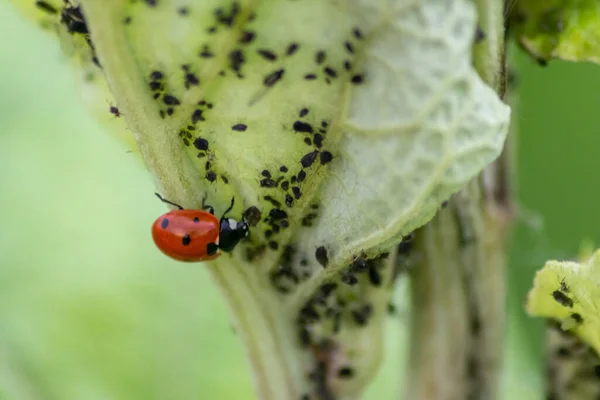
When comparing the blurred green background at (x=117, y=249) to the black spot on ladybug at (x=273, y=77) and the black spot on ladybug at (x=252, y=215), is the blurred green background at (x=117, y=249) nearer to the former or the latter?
the black spot on ladybug at (x=252, y=215)

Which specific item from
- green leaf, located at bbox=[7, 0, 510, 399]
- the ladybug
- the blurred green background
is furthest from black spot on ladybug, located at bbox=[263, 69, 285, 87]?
the blurred green background

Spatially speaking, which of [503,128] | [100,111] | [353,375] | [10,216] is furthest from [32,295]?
[503,128]

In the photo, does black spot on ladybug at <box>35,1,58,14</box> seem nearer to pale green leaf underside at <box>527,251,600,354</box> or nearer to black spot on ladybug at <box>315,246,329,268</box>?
black spot on ladybug at <box>315,246,329,268</box>

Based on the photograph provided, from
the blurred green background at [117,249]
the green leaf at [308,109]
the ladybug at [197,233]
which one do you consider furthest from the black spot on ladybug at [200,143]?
the blurred green background at [117,249]

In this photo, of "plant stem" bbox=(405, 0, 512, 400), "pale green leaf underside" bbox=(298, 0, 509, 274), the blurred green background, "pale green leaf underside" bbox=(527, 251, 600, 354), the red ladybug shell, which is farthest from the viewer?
the blurred green background

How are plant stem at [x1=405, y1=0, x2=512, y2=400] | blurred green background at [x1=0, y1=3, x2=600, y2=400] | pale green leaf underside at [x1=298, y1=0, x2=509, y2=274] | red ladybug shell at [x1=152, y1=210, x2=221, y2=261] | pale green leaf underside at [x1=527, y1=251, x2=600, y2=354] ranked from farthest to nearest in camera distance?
blurred green background at [x1=0, y1=3, x2=600, y2=400] → plant stem at [x1=405, y1=0, x2=512, y2=400] → red ladybug shell at [x1=152, y1=210, x2=221, y2=261] → pale green leaf underside at [x1=527, y1=251, x2=600, y2=354] → pale green leaf underside at [x1=298, y1=0, x2=509, y2=274]

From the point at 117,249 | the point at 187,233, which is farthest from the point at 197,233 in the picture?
the point at 117,249
